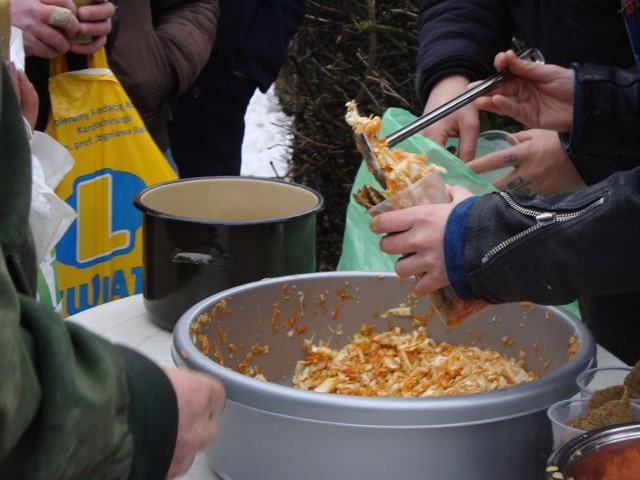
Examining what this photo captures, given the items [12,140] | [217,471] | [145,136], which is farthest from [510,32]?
[12,140]

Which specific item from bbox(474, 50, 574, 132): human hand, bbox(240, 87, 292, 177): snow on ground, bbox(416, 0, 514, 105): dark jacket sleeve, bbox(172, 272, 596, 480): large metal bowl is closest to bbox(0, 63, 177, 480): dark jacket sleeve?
bbox(172, 272, 596, 480): large metal bowl

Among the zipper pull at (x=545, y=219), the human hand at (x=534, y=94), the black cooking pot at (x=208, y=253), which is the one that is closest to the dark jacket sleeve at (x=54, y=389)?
the zipper pull at (x=545, y=219)

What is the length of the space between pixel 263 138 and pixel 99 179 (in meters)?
3.12

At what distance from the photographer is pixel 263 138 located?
5.11m

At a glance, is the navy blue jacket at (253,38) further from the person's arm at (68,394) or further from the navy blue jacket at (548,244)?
the person's arm at (68,394)

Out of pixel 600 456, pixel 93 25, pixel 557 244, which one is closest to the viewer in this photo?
pixel 600 456

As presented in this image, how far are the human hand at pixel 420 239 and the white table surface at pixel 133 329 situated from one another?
1.43 ft

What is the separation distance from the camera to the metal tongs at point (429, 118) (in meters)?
1.21

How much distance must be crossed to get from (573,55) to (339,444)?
113 cm

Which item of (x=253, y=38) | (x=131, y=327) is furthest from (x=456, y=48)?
(x=253, y=38)

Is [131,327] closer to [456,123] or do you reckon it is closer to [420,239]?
[420,239]

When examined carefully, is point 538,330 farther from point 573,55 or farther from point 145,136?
point 145,136

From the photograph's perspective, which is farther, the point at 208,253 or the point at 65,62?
the point at 65,62

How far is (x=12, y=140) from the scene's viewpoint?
0.85m
